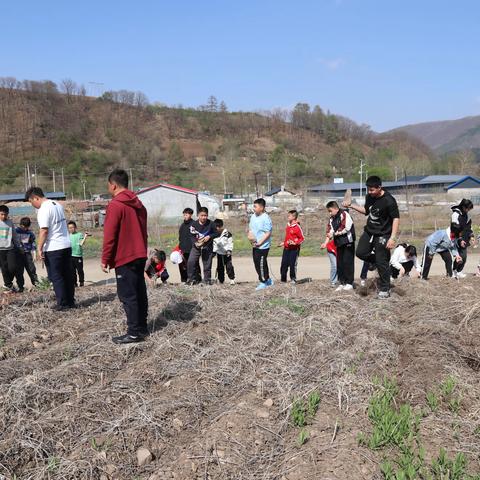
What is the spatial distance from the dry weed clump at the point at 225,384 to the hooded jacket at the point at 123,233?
859 mm

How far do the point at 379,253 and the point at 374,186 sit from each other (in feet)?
2.90

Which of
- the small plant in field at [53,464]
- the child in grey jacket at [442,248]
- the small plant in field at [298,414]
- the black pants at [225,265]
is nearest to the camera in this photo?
the small plant in field at [53,464]

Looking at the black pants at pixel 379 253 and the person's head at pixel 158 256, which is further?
the person's head at pixel 158 256

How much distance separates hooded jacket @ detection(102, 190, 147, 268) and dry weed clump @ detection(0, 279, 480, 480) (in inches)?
33.8

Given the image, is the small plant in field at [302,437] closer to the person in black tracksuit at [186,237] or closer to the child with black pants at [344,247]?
the child with black pants at [344,247]

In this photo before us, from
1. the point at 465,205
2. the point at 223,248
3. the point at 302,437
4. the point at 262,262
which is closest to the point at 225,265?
the point at 223,248

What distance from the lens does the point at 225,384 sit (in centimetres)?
398

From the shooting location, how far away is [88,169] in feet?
329

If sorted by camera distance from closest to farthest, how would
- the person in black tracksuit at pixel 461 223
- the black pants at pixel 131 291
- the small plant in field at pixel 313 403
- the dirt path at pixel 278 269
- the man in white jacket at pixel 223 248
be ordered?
the small plant in field at pixel 313 403, the black pants at pixel 131 291, the person in black tracksuit at pixel 461 223, the man in white jacket at pixel 223 248, the dirt path at pixel 278 269

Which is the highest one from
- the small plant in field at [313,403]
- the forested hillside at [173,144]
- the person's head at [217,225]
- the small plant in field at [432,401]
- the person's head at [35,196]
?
the forested hillside at [173,144]

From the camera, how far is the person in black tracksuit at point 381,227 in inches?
248

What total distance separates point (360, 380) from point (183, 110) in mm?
163081

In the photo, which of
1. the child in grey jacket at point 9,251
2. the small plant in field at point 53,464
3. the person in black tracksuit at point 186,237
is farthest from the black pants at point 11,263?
the small plant in field at point 53,464

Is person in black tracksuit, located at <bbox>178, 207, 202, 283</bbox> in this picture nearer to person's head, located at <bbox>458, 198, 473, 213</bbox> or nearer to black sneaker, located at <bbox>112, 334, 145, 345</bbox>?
black sneaker, located at <bbox>112, 334, 145, 345</bbox>
